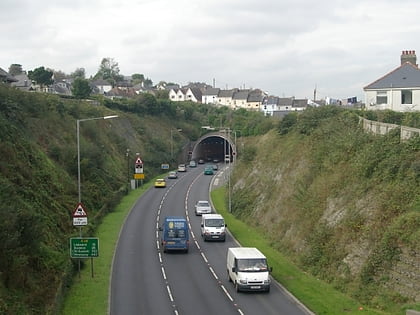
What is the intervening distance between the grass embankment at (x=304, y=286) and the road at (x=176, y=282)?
651 mm

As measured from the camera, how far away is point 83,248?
3088 centimetres

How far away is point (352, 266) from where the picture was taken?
29453mm

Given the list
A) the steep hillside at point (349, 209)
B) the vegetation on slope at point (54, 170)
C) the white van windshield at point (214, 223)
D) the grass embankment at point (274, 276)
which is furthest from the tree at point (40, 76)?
the white van windshield at point (214, 223)

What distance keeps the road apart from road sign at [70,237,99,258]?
2.17 meters

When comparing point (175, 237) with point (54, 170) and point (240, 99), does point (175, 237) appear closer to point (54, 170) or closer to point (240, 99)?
point (54, 170)

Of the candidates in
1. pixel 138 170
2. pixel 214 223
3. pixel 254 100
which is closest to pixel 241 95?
pixel 254 100

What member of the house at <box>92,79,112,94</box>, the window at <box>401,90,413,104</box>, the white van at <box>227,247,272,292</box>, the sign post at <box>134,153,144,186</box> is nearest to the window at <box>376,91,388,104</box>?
the window at <box>401,90,413,104</box>

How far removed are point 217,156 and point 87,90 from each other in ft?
123

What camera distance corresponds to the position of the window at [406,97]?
49463 mm

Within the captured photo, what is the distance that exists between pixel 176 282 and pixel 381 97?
96.3 feet

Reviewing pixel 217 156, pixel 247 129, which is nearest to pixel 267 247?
pixel 247 129

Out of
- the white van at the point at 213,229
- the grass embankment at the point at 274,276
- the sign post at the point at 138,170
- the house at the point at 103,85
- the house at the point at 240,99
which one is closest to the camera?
the grass embankment at the point at 274,276

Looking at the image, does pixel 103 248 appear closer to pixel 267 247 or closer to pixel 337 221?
pixel 267 247

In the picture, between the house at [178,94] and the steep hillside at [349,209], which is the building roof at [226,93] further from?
the steep hillside at [349,209]
